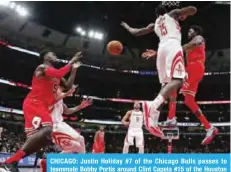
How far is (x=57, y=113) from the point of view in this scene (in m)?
6.05

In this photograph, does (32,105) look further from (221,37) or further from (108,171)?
(221,37)

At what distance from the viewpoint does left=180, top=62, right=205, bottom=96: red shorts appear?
6422mm

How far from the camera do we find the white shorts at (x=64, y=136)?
5.69 m

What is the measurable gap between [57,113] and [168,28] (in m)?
2.32

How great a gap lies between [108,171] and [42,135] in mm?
1099

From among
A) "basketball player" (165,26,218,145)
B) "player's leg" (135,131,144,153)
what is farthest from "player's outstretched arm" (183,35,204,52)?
"player's leg" (135,131,144,153)

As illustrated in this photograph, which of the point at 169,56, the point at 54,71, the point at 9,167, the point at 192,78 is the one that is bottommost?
the point at 9,167

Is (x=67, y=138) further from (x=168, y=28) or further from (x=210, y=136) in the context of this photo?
(x=210, y=136)

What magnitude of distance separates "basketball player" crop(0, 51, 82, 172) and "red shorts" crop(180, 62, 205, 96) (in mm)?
2192

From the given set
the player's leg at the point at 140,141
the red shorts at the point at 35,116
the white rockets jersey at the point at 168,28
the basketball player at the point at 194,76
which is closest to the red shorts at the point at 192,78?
the basketball player at the point at 194,76

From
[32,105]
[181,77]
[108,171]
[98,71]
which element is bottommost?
[108,171]

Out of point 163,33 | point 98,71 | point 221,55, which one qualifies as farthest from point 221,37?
point 163,33

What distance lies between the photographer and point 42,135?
16.2 feet

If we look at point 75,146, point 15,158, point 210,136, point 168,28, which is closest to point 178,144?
point 210,136
